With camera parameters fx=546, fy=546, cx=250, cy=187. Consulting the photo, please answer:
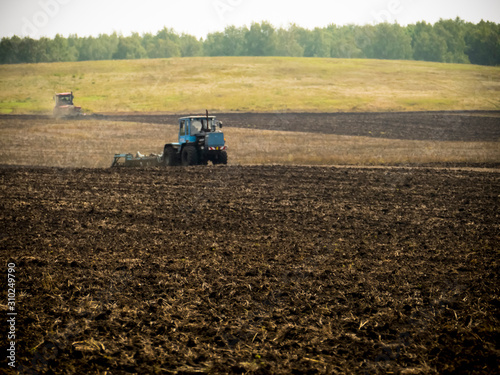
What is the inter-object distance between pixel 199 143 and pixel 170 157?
1.66 m

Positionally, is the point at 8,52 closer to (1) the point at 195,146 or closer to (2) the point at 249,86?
(2) the point at 249,86

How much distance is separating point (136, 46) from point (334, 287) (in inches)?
5783

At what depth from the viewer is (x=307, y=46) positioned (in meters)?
158

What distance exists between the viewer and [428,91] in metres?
65.6

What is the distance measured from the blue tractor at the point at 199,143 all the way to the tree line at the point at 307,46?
95.5 m

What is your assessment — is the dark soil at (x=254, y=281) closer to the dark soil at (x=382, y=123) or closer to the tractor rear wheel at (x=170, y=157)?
the tractor rear wheel at (x=170, y=157)

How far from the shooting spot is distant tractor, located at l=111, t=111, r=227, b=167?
23641 millimetres

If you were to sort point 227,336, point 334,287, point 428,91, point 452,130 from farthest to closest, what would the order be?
point 428,91
point 452,130
point 334,287
point 227,336

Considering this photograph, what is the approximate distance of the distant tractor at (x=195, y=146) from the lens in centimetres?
2364

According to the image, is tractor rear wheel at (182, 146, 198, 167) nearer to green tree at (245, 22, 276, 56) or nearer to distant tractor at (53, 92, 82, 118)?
distant tractor at (53, 92, 82, 118)

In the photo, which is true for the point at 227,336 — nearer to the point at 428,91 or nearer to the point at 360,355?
the point at 360,355

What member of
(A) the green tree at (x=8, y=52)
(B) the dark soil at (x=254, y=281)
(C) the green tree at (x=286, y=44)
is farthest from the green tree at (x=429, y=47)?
(B) the dark soil at (x=254, y=281)

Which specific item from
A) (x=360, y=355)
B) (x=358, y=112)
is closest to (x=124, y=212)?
(x=360, y=355)

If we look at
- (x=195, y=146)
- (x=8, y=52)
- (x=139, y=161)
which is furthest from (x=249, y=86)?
(x=8, y=52)
